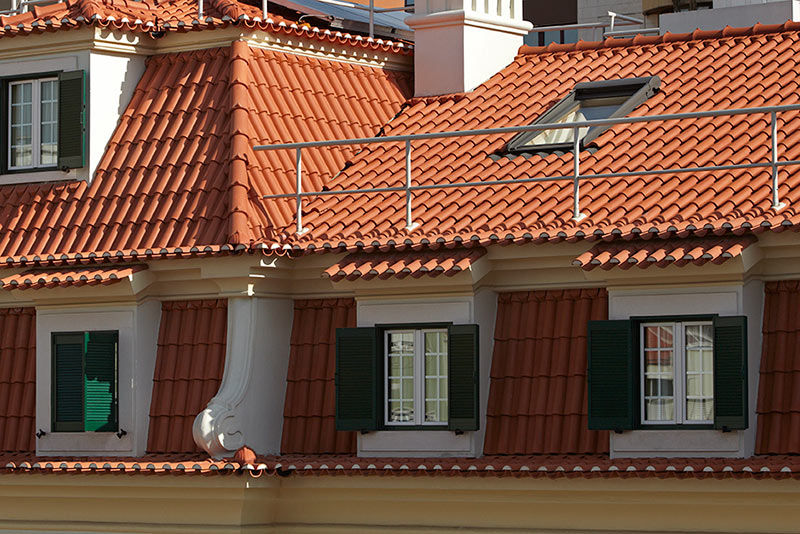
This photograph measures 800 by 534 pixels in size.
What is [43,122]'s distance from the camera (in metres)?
31.3

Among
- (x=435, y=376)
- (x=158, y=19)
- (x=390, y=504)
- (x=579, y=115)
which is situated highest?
(x=158, y=19)

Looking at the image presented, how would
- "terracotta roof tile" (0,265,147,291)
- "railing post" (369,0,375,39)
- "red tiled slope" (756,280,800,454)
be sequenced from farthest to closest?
1. "railing post" (369,0,375,39)
2. "terracotta roof tile" (0,265,147,291)
3. "red tiled slope" (756,280,800,454)

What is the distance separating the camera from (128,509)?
2878 cm

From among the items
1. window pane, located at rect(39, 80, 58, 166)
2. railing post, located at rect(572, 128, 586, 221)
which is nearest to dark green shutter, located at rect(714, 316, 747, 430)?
railing post, located at rect(572, 128, 586, 221)

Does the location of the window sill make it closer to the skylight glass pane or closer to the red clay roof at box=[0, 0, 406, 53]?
the red clay roof at box=[0, 0, 406, 53]

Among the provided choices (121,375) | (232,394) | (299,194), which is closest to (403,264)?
(299,194)

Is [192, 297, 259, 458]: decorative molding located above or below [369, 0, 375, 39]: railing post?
below

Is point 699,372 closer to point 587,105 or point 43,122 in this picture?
point 587,105

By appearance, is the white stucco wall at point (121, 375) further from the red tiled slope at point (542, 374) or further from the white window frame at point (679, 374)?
the white window frame at point (679, 374)

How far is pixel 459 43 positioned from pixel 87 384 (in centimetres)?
748

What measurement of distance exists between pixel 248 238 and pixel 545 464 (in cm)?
507

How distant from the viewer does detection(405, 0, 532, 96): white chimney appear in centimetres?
3247

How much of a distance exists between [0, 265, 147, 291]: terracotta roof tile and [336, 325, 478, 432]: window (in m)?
2.97

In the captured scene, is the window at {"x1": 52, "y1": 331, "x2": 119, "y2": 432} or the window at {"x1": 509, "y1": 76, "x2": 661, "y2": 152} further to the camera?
the window at {"x1": 509, "y1": 76, "x2": 661, "y2": 152}
